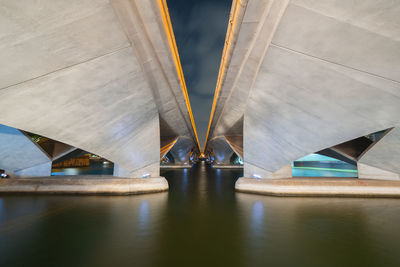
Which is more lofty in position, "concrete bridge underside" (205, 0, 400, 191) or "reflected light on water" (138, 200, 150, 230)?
"concrete bridge underside" (205, 0, 400, 191)

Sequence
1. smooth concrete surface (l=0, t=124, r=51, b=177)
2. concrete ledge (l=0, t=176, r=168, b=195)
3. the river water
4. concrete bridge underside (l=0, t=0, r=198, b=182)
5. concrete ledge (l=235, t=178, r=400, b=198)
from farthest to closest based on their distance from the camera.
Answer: smooth concrete surface (l=0, t=124, r=51, b=177) < concrete ledge (l=0, t=176, r=168, b=195) < concrete ledge (l=235, t=178, r=400, b=198) < concrete bridge underside (l=0, t=0, r=198, b=182) < the river water

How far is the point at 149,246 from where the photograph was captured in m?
5.39

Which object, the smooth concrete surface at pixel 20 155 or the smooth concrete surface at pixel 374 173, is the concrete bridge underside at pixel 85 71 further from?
the smooth concrete surface at pixel 374 173

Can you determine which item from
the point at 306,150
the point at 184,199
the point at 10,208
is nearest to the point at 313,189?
the point at 306,150

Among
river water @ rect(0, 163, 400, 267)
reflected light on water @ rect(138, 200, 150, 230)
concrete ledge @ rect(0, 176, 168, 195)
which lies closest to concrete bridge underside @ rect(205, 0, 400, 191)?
river water @ rect(0, 163, 400, 267)

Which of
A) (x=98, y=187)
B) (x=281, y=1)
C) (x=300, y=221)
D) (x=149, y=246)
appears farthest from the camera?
(x=98, y=187)

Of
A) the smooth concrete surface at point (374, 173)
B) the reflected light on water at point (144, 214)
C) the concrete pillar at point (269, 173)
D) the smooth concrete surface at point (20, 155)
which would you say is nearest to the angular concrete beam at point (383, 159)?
the smooth concrete surface at point (374, 173)

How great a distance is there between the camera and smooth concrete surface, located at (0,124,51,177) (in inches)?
486

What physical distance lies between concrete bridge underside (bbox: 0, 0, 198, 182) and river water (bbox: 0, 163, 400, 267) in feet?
13.0

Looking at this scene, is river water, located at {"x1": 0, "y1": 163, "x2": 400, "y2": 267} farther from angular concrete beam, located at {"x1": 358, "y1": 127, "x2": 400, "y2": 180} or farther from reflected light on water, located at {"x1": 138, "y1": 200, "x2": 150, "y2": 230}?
angular concrete beam, located at {"x1": 358, "y1": 127, "x2": 400, "y2": 180}

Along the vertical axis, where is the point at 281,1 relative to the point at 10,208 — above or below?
above

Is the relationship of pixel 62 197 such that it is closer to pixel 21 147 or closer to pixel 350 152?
pixel 21 147

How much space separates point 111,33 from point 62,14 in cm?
140

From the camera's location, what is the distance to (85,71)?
6992mm
